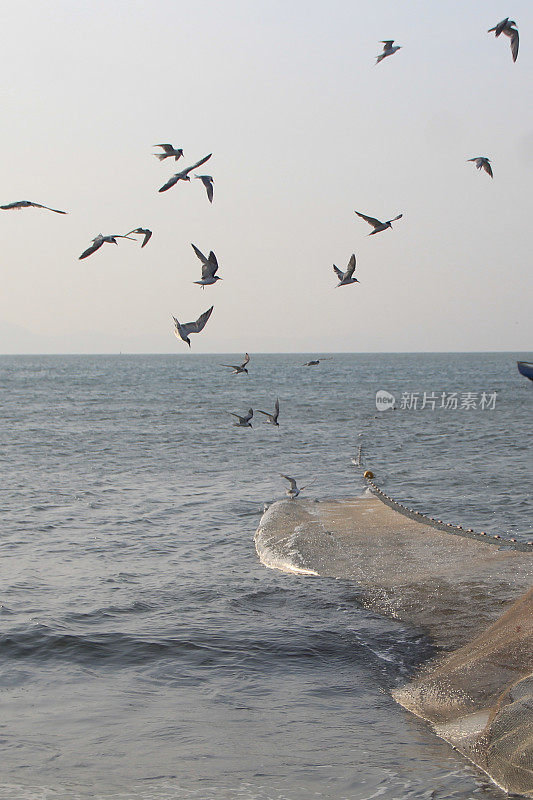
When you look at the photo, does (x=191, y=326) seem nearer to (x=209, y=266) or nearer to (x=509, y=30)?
(x=209, y=266)

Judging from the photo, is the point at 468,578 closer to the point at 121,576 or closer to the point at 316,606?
the point at 316,606

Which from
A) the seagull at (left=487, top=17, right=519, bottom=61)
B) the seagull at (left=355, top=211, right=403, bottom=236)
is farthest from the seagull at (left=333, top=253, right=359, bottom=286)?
the seagull at (left=487, top=17, right=519, bottom=61)

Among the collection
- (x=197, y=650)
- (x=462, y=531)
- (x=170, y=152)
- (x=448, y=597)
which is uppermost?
(x=170, y=152)

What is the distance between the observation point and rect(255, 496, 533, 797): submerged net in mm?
7133

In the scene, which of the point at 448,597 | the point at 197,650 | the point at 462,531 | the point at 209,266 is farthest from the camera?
the point at 462,531

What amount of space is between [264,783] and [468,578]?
630 cm

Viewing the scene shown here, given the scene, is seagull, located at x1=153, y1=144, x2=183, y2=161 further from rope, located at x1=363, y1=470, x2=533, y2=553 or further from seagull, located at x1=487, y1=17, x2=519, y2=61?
rope, located at x1=363, y1=470, x2=533, y2=553

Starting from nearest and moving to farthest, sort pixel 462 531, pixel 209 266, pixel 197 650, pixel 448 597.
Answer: pixel 197 650, pixel 209 266, pixel 448 597, pixel 462 531

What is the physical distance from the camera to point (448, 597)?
11875mm

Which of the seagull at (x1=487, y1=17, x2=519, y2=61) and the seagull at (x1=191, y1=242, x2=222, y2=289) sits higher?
the seagull at (x1=487, y1=17, x2=519, y2=61)

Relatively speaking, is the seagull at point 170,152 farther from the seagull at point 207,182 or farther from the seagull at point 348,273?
the seagull at point 348,273

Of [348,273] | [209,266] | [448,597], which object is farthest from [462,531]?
[209,266]

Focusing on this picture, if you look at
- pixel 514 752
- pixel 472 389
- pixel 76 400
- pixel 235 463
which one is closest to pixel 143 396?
pixel 76 400

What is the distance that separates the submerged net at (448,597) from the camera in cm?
713
